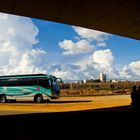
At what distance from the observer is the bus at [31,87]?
3538 cm

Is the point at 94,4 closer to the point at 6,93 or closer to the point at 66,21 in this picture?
the point at 66,21

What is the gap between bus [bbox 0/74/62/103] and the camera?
116 ft

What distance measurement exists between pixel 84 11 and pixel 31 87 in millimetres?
22761

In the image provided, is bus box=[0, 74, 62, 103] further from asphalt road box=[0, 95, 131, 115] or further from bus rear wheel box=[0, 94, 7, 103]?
asphalt road box=[0, 95, 131, 115]

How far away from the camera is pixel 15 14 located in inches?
545

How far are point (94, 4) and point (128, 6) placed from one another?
139 centimetres

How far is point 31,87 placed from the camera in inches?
1409

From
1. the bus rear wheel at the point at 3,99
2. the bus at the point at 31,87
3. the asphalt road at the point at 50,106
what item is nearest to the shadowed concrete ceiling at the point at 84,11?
the asphalt road at the point at 50,106

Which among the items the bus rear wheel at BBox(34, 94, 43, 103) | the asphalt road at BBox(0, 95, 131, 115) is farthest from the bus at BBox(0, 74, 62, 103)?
the asphalt road at BBox(0, 95, 131, 115)

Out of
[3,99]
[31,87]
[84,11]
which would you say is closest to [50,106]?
[31,87]

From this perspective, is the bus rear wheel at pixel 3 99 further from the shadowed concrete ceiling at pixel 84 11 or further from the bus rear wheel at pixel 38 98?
the shadowed concrete ceiling at pixel 84 11

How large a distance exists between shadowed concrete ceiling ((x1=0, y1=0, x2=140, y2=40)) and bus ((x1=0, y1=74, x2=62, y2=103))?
766 inches

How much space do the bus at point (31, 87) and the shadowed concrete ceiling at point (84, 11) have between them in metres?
19.5

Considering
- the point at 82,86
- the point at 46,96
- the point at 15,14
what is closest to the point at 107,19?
the point at 15,14
